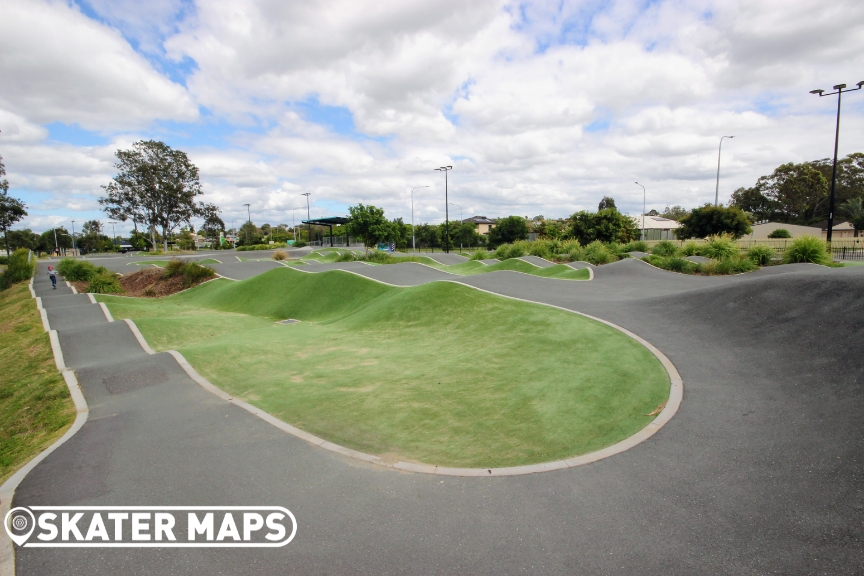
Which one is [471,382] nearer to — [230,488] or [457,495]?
[457,495]

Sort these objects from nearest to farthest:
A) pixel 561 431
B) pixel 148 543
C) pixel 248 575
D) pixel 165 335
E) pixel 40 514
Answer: pixel 248 575 → pixel 148 543 → pixel 40 514 → pixel 561 431 → pixel 165 335

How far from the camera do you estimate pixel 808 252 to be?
20.0 m

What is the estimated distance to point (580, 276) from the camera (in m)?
20.6

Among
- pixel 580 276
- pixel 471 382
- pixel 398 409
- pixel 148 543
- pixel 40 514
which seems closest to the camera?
pixel 148 543

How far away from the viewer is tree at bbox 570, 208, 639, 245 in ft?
131

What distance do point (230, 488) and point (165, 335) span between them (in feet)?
36.2

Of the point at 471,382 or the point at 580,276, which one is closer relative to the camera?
the point at 471,382

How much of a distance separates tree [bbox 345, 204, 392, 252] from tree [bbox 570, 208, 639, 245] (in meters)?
18.9

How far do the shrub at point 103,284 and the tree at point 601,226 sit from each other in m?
38.1

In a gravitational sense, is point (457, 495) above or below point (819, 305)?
below

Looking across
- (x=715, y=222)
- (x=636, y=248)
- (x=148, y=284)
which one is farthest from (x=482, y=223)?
(x=148, y=284)

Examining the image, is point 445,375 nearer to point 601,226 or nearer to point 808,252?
point 808,252

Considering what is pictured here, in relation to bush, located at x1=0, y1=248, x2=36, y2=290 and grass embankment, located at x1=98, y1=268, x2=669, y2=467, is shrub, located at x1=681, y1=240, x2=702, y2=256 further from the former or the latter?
bush, located at x1=0, y1=248, x2=36, y2=290

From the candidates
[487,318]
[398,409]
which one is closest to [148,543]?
[398,409]
